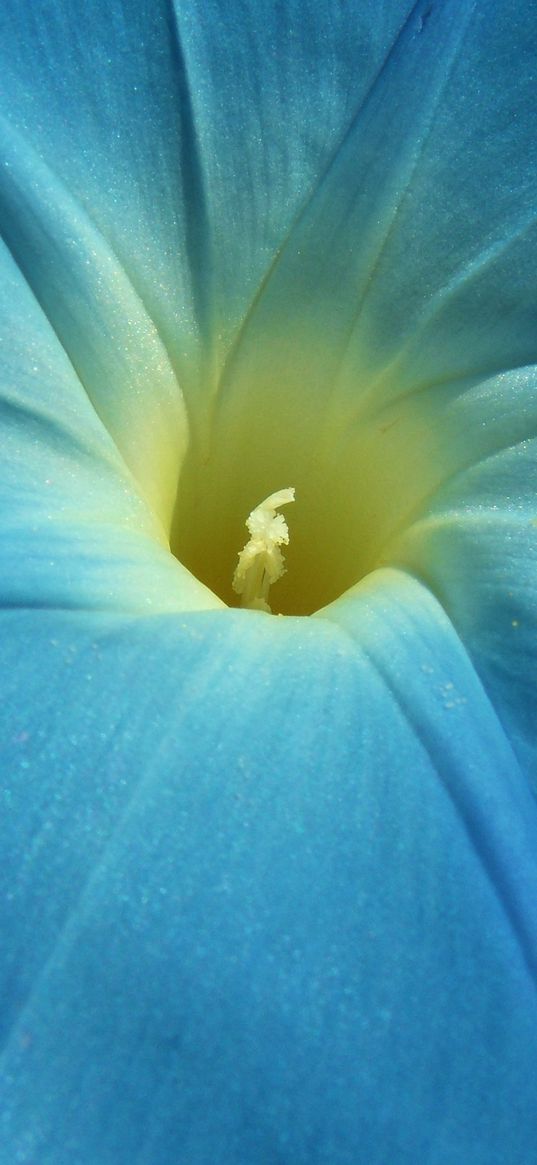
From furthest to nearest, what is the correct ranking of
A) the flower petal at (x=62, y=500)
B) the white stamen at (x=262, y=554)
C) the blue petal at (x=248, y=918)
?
the white stamen at (x=262, y=554)
the flower petal at (x=62, y=500)
the blue petal at (x=248, y=918)

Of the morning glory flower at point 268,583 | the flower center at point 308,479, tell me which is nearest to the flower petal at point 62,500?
the morning glory flower at point 268,583

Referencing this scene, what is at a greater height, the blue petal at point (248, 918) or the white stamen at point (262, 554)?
the white stamen at point (262, 554)

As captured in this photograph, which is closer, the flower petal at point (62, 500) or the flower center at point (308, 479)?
the flower petal at point (62, 500)

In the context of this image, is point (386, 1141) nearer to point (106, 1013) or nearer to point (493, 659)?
point (106, 1013)

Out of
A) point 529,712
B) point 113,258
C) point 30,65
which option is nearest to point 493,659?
point 529,712

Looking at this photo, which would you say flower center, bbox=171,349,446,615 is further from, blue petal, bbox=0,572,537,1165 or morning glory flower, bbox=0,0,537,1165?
blue petal, bbox=0,572,537,1165

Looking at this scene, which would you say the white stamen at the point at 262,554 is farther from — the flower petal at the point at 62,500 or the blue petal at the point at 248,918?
the blue petal at the point at 248,918

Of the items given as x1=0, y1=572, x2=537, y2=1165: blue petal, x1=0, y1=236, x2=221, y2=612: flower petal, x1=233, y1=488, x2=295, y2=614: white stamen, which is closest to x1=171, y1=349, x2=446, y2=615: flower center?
x1=233, y1=488, x2=295, y2=614: white stamen

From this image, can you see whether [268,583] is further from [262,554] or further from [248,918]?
[248,918]
